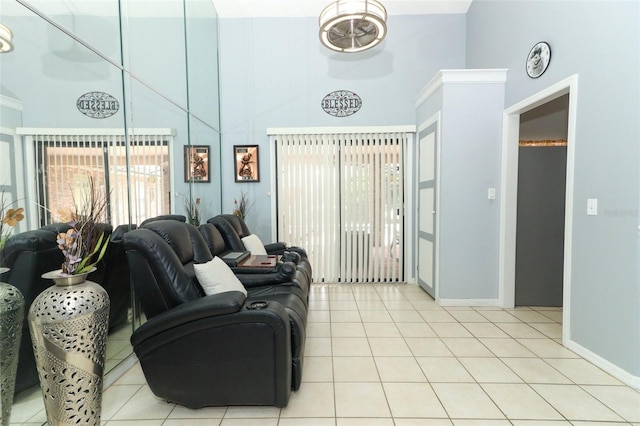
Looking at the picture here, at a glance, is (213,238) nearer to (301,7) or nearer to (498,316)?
(498,316)

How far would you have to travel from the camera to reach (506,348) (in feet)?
8.39

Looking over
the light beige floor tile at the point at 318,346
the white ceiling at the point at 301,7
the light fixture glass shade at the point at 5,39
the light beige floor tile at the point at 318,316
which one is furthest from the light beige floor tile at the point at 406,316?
the white ceiling at the point at 301,7

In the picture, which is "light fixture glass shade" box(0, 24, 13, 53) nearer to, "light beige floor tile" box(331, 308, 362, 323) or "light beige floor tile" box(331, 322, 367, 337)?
"light beige floor tile" box(331, 322, 367, 337)

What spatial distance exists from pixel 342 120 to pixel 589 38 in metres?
2.81

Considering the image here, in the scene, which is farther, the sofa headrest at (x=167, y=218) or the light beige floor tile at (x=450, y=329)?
the light beige floor tile at (x=450, y=329)

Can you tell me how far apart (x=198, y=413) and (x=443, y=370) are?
5.67ft

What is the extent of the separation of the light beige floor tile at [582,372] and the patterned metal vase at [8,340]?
337 centimetres

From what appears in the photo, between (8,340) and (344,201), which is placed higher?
(344,201)

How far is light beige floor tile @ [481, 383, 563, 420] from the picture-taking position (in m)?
1.76

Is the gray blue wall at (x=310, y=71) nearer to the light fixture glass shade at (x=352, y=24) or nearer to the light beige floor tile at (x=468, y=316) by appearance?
the light fixture glass shade at (x=352, y=24)

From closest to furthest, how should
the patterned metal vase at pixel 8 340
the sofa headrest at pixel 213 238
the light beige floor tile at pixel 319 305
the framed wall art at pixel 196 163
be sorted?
the patterned metal vase at pixel 8 340
the sofa headrest at pixel 213 238
the framed wall art at pixel 196 163
the light beige floor tile at pixel 319 305

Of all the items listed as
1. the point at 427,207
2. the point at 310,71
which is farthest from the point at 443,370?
the point at 310,71

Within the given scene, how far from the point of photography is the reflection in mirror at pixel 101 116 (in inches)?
59.3

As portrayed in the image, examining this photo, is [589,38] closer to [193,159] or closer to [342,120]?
[342,120]
